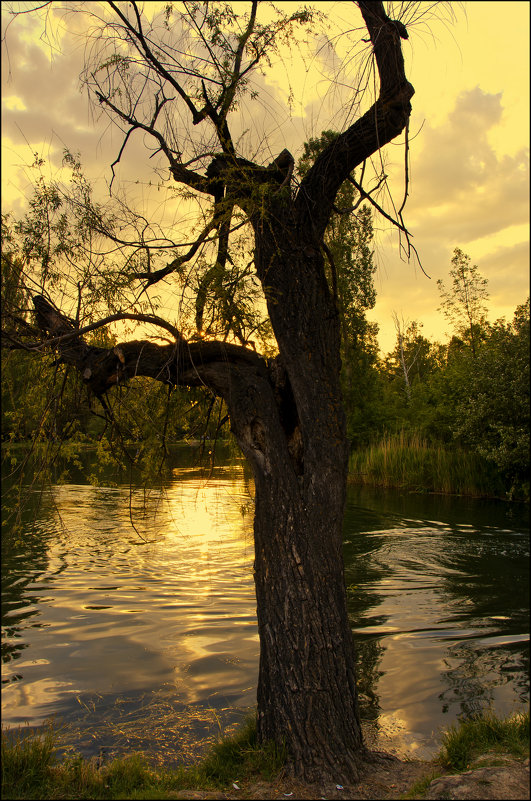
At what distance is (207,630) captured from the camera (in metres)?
9.19

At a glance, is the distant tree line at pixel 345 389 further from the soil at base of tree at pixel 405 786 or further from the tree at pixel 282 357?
the soil at base of tree at pixel 405 786

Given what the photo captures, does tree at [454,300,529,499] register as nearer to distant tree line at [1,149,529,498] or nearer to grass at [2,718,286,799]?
distant tree line at [1,149,529,498]

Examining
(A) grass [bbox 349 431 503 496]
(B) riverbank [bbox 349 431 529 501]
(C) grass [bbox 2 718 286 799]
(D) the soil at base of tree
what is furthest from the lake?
(A) grass [bbox 349 431 503 496]

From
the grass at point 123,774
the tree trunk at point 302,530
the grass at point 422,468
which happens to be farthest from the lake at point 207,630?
the grass at point 422,468

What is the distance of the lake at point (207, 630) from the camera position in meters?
6.45

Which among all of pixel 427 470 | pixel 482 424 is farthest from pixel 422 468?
pixel 482 424

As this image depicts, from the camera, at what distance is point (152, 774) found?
14.8ft

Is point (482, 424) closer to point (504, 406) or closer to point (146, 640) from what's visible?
point (504, 406)

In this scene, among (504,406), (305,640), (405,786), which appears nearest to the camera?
(405,786)

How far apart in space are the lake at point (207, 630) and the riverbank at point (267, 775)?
3.40 ft

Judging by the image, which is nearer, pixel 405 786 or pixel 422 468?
pixel 405 786

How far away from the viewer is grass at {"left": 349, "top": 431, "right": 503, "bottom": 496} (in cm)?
2341

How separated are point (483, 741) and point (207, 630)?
17.3ft

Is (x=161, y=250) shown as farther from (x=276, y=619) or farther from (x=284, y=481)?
(x=276, y=619)
